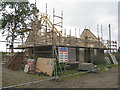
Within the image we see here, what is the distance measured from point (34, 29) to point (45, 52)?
280 cm

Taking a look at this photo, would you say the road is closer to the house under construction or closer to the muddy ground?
the muddy ground

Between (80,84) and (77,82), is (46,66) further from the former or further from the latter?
(80,84)

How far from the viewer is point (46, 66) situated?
11.6 m

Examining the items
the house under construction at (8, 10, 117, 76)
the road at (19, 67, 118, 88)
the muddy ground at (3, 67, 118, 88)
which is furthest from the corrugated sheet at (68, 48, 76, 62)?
the road at (19, 67, 118, 88)

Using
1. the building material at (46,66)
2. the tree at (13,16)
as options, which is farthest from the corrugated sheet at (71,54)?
the tree at (13,16)

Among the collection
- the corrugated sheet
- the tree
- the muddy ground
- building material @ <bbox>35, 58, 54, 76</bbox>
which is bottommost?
the muddy ground

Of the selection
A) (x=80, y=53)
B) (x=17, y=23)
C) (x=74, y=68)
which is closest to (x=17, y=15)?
(x=17, y=23)

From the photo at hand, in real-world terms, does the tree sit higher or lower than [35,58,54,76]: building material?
higher

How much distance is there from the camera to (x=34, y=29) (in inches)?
573

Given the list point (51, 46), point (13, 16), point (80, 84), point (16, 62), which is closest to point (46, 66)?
point (51, 46)

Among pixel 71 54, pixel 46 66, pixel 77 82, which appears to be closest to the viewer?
pixel 77 82

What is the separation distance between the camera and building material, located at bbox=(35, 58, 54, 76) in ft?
36.4

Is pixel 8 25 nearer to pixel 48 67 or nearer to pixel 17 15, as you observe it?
pixel 17 15

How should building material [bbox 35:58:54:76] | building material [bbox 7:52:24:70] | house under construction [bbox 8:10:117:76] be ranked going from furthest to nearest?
building material [bbox 7:52:24:70]
house under construction [bbox 8:10:117:76]
building material [bbox 35:58:54:76]
